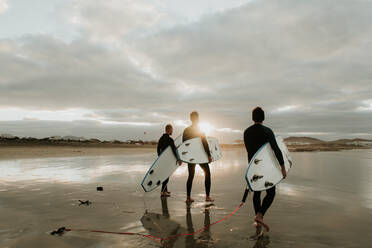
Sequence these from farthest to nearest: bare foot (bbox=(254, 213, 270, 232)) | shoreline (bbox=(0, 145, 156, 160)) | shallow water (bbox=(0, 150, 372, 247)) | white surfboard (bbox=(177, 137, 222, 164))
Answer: shoreline (bbox=(0, 145, 156, 160)), white surfboard (bbox=(177, 137, 222, 164)), bare foot (bbox=(254, 213, 270, 232)), shallow water (bbox=(0, 150, 372, 247))

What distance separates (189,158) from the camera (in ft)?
19.9

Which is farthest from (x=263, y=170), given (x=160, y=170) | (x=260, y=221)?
(x=160, y=170)

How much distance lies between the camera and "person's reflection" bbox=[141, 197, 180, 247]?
3855 millimetres

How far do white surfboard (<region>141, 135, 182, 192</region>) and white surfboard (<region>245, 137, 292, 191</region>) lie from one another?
8.89 feet

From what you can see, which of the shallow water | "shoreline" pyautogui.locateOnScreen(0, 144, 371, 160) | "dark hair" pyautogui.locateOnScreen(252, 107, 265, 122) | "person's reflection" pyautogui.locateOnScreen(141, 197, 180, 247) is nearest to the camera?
the shallow water

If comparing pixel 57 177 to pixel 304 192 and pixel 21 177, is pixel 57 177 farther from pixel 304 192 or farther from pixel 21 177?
pixel 304 192

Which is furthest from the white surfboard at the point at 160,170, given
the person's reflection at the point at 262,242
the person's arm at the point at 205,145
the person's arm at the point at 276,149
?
the person's reflection at the point at 262,242

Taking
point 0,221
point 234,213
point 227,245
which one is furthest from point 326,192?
point 0,221

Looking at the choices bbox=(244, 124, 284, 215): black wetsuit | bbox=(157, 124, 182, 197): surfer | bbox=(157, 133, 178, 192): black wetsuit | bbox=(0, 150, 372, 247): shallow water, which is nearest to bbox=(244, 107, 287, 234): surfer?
bbox=(244, 124, 284, 215): black wetsuit

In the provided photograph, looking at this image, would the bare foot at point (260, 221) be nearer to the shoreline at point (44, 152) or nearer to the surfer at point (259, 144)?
the surfer at point (259, 144)

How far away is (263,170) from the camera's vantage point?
173 inches

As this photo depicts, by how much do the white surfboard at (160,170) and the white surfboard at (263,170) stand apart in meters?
2.71

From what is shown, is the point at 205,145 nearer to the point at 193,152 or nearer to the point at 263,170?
the point at 193,152

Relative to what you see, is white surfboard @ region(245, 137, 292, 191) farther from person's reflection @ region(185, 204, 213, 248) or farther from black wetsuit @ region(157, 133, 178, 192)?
black wetsuit @ region(157, 133, 178, 192)
